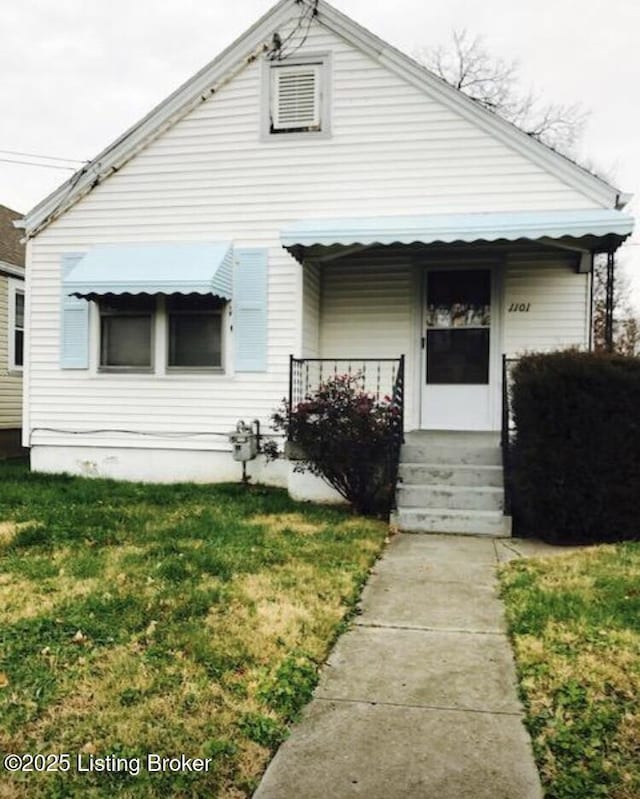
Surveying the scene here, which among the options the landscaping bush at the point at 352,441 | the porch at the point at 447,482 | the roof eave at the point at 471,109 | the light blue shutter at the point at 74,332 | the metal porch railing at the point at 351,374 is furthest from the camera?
the light blue shutter at the point at 74,332

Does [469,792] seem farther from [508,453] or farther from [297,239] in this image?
[297,239]

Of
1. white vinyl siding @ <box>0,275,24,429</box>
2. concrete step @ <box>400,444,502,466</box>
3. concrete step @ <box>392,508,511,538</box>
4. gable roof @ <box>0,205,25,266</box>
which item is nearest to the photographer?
concrete step @ <box>392,508,511,538</box>

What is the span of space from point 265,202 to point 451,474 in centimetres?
447

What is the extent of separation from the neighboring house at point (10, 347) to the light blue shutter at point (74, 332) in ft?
14.6

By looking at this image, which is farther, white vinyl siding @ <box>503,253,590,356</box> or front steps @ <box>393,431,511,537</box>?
white vinyl siding @ <box>503,253,590,356</box>

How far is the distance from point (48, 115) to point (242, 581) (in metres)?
19.8

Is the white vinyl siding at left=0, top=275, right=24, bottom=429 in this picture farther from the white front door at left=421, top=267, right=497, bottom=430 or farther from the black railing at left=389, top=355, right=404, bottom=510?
the black railing at left=389, top=355, right=404, bottom=510

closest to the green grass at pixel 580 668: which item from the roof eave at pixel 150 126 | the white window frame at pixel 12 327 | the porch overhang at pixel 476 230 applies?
the porch overhang at pixel 476 230

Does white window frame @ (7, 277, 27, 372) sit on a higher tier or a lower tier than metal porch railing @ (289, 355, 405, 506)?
higher

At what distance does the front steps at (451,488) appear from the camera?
7312 mm

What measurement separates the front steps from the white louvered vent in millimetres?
4518

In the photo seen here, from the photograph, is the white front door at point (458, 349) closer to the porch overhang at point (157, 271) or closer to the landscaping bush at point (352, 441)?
the landscaping bush at point (352, 441)

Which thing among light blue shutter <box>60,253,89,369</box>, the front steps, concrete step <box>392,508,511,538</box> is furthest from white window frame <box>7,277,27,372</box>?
concrete step <box>392,508,511,538</box>

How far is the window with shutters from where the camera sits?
31.1 feet
